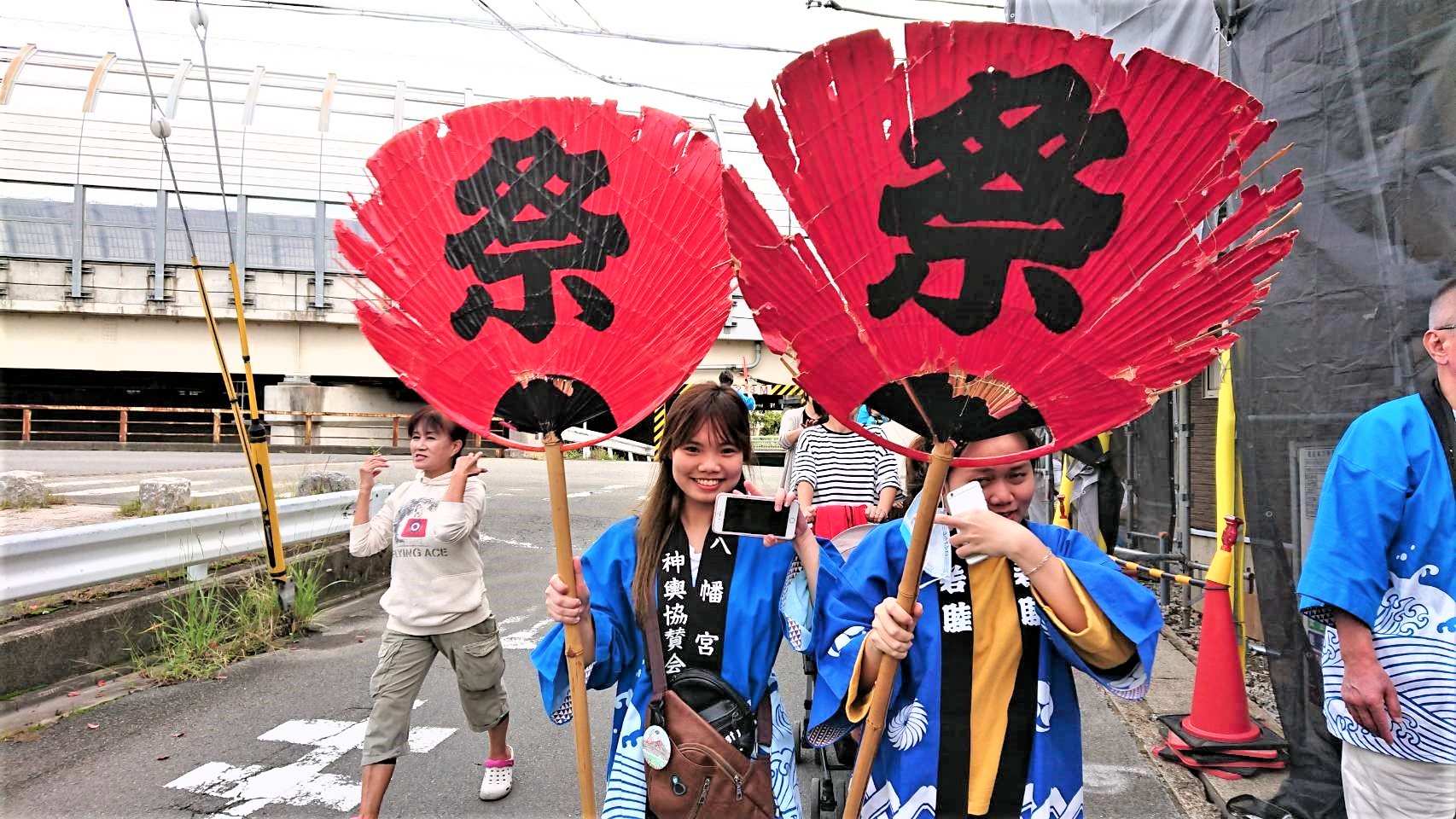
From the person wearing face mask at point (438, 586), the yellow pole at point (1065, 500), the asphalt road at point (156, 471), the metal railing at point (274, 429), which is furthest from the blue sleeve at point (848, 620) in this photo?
the metal railing at point (274, 429)

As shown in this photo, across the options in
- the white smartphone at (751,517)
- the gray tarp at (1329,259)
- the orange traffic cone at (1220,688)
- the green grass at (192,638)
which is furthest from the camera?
the green grass at (192,638)

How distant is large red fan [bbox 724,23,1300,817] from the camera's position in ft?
5.00

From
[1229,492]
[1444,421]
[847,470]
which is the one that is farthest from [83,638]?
[1229,492]

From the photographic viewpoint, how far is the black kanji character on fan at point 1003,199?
5.03 feet

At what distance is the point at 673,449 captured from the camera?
2.33 metres

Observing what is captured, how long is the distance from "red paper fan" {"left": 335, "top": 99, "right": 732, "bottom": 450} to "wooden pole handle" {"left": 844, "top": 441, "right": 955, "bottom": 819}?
0.65 meters

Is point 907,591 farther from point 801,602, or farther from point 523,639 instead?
point 523,639

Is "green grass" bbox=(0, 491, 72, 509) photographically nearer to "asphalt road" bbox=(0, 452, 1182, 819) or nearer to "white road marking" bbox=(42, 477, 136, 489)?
"white road marking" bbox=(42, 477, 136, 489)

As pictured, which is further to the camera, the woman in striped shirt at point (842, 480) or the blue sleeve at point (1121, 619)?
the woman in striped shirt at point (842, 480)

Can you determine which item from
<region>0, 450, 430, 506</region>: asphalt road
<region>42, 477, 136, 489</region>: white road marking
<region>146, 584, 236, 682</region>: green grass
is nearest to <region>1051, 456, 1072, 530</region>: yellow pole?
<region>146, 584, 236, 682</region>: green grass

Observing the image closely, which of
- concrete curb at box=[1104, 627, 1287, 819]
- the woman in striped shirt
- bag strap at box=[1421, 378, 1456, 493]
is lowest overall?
concrete curb at box=[1104, 627, 1287, 819]

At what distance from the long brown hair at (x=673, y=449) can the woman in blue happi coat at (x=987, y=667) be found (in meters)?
0.54

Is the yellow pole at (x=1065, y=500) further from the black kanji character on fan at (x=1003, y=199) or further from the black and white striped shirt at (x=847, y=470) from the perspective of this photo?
the black kanji character on fan at (x=1003, y=199)

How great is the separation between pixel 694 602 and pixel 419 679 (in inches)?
69.1
